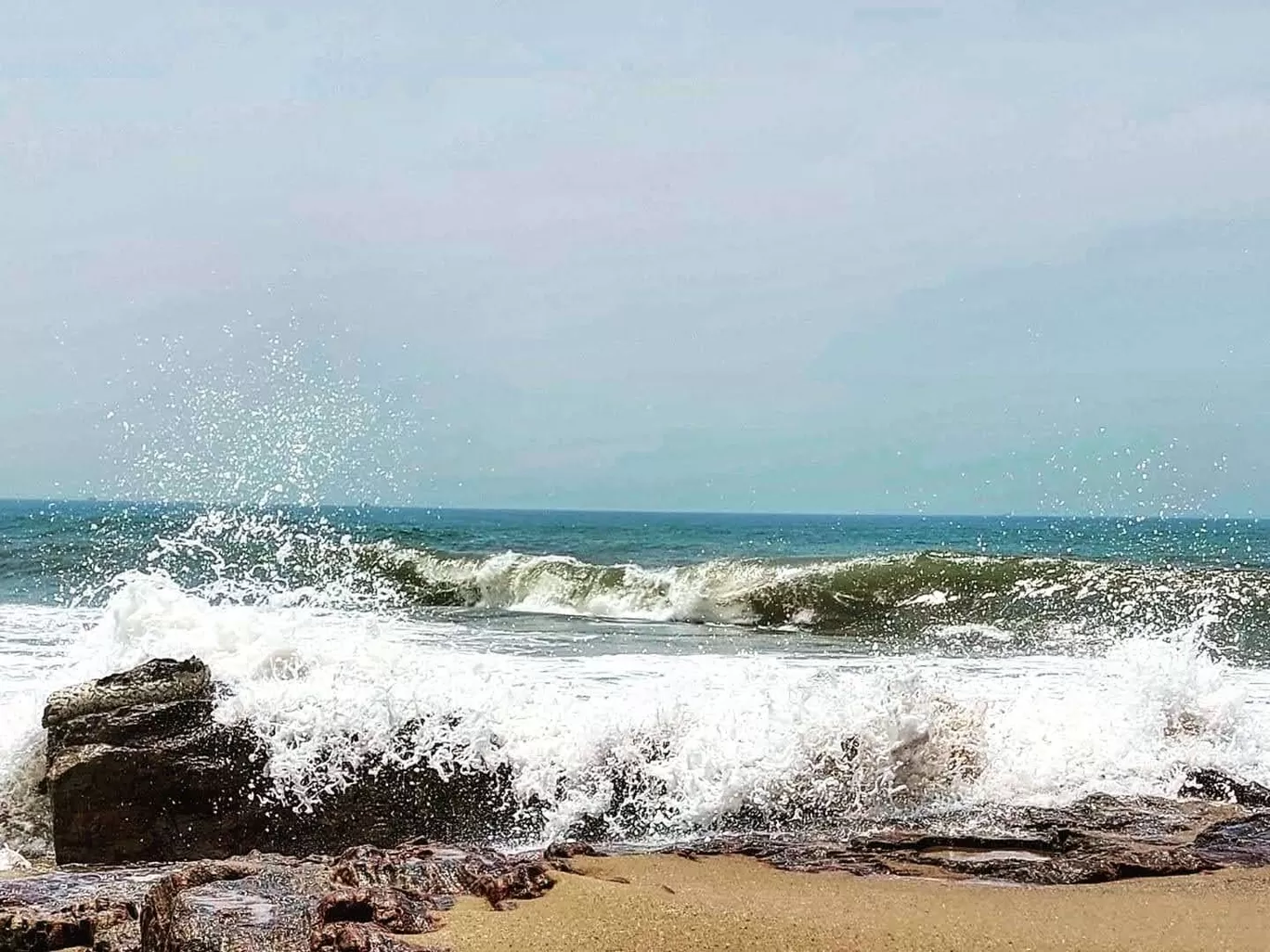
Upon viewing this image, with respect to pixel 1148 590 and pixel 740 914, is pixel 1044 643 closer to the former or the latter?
pixel 1148 590

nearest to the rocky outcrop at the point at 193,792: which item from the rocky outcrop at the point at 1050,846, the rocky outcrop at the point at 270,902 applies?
the rocky outcrop at the point at 270,902

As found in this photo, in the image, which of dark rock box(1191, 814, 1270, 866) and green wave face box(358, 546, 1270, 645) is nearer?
dark rock box(1191, 814, 1270, 866)

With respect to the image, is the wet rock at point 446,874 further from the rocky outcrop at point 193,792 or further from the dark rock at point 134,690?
the dark rock at point 134,690

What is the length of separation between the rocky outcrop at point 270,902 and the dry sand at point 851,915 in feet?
0.42

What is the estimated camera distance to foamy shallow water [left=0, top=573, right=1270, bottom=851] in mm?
5789

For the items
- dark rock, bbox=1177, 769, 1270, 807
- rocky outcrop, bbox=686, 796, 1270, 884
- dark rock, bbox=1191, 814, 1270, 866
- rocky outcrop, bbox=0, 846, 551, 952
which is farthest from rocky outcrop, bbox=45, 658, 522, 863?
dark rock, bbox=1177, 769, 1270, 807

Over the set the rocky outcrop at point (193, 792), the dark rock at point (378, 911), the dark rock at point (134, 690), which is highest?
the dark rock at point (134, 690)

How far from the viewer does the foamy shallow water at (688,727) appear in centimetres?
579

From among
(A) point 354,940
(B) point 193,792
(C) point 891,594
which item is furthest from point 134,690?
(C) point 891,594

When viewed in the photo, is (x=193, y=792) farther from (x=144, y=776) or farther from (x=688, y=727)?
(x=688, y=727)

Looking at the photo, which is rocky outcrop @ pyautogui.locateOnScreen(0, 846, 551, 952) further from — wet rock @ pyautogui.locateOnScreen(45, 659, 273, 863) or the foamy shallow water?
the foamy shallow water

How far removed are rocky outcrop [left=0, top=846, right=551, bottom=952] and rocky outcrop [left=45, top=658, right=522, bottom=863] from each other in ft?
3.91

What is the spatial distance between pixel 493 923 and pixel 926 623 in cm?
1411

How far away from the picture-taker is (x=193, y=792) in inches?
220
